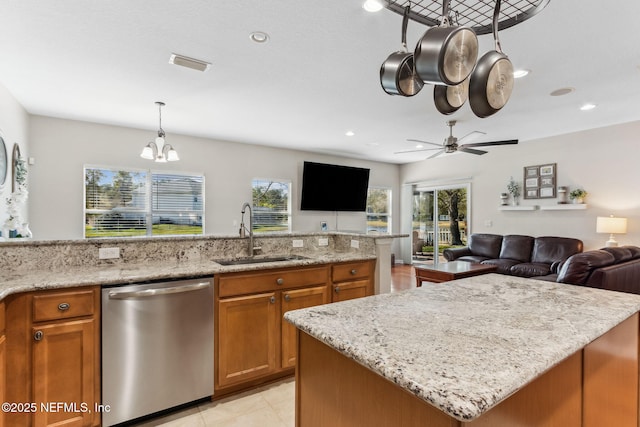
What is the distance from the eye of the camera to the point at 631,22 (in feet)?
7.30

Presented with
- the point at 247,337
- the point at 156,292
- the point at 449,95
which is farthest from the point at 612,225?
the point at 156,292

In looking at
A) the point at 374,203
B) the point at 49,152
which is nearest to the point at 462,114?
the point at 374,203

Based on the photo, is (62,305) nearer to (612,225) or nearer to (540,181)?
(612,225)

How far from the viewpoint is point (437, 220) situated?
24.8ft

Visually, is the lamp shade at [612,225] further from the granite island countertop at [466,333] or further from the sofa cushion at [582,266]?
the granite island countertop at [466,333]

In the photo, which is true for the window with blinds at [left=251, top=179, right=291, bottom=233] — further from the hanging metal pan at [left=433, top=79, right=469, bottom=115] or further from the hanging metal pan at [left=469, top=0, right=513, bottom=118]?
the hanging metal pan at [left=469, top=0, right=513, bottom=118]

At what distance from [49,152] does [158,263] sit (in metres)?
3.48

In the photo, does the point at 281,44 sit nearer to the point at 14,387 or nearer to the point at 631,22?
the point at 631,22

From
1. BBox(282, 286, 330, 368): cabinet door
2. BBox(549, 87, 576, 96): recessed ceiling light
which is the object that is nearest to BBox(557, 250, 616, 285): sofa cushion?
BBox(549, 87, 576, 96): recessed ceiling light

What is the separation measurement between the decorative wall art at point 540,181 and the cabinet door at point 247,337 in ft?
17.9

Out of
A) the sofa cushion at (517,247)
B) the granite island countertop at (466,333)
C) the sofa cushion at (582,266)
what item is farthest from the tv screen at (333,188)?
the granite island countertop at (466,333)

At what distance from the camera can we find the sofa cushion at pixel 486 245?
5.87m

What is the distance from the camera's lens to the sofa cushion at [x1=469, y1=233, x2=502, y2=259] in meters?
5.87

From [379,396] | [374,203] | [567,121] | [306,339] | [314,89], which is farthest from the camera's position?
[374,203]
